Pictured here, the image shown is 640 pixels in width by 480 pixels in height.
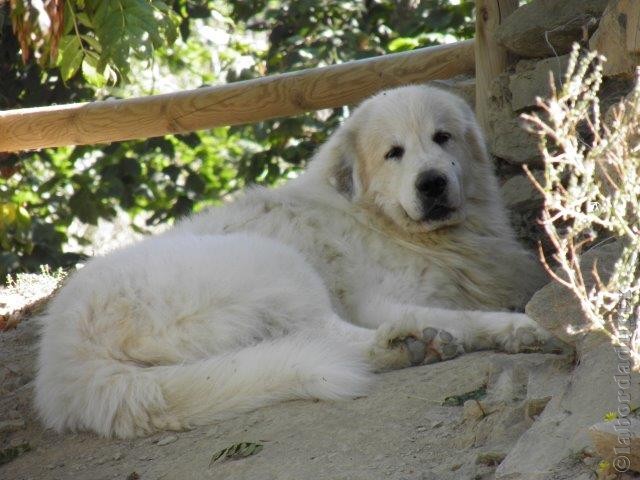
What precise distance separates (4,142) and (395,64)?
2.38 meters

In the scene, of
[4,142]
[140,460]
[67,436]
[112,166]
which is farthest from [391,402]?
[112,166]

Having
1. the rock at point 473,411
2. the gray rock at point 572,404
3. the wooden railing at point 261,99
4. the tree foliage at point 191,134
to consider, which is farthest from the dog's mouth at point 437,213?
the tree foliage at point 191,134

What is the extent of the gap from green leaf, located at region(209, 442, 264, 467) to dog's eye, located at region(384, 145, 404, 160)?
1.87 metres

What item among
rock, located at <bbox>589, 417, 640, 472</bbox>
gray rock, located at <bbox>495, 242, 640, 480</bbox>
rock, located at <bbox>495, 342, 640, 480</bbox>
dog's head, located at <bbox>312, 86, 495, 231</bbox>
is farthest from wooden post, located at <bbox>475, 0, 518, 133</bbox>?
rock, located at <bbox>589, 417, 640, 472</bbox>

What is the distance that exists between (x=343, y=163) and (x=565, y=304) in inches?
78.3

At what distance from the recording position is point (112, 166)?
28.1ft

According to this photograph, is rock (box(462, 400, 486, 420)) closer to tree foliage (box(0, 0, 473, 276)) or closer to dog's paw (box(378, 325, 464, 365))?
dog's paw (box(378, 325, 464, 365))

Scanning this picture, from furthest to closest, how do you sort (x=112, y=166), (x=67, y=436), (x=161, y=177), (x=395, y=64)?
1. (x=161, y=177)
2. (x=112, y=166)
3. (x=395, y=64)
4. (x=67, y=436)

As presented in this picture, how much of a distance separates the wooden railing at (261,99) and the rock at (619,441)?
3.43 m

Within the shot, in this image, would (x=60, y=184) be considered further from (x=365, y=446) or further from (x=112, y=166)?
(x=365, y=446)

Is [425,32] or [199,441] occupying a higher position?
[425,32]

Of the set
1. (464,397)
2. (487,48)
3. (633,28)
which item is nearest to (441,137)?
(487,48)

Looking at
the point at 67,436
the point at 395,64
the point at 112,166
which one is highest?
the point at 395,64

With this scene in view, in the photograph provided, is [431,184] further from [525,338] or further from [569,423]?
[569,423]
